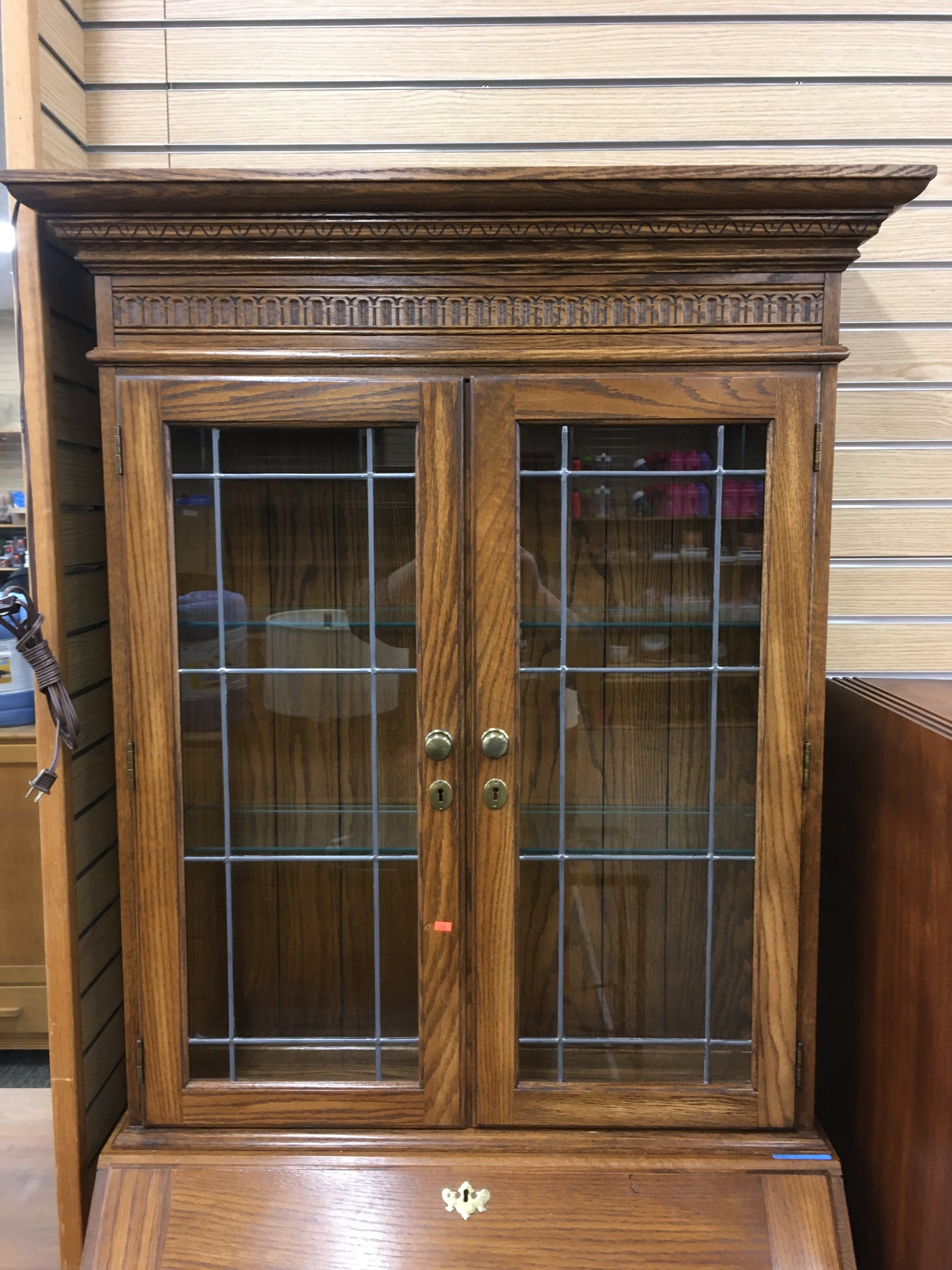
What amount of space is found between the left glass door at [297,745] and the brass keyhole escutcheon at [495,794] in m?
0.05

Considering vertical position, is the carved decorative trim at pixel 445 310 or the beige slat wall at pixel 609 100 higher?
the beige slat wall at pixel 609 100

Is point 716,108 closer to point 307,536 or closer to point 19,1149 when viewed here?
point 307,536

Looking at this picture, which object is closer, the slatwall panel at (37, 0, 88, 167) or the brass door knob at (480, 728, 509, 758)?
the brass door knob at (480, 728, 509, 758)

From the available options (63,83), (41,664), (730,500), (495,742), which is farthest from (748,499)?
(63,83)

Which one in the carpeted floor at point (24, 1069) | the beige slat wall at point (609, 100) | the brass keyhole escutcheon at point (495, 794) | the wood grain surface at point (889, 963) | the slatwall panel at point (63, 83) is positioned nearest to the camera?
the wood grain surface at point (889, 963)

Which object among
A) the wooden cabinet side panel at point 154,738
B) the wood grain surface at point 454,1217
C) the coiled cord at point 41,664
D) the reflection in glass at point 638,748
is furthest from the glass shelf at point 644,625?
the wood grain surface at point 454,1217

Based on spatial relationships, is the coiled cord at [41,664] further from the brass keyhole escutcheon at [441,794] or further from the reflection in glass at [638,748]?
the reflection in glass at [638,748]

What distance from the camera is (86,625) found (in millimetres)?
1417

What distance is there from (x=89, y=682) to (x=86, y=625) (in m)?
0.10

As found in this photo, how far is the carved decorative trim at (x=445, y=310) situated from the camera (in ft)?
4.03

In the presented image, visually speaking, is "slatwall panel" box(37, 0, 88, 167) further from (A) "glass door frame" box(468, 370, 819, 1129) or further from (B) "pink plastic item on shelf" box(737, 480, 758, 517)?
(B) "pink plastic item on shelf" box(737, 480, 758, 517)

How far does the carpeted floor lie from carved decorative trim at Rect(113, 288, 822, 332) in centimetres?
202

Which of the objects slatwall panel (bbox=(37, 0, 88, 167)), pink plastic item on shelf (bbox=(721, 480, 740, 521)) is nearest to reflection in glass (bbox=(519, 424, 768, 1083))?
pink plastic item on shelf (bbox=(721, 480, 740, 521))

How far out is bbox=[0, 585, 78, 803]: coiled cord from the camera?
4.06 ft
